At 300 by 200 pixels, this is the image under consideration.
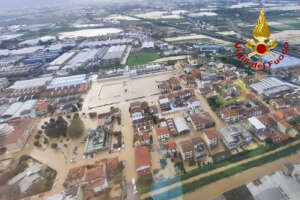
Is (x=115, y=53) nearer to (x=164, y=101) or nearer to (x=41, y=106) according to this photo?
(x=41, y=106)

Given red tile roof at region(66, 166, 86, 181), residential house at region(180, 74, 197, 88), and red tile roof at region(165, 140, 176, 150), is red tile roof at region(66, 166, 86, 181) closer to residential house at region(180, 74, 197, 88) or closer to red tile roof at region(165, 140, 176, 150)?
red tile roof at region(165, 140, 176, 150)

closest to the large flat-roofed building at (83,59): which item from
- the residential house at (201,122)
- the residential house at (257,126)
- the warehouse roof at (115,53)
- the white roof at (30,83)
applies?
the warehouse roof at (115,53)

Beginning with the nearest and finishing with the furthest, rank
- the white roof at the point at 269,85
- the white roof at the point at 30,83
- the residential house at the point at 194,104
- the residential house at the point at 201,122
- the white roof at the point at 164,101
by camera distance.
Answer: the residential house at the point at 201,122
the residential house at the point at 194,104
the white roof at the point at 164,101
the white roof at the point at 269,85
the white roof at the point at 30,83

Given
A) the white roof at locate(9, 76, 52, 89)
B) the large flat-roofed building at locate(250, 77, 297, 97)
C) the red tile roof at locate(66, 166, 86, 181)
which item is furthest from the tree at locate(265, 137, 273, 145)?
the white roof at locate(9, 76, 52, 89)

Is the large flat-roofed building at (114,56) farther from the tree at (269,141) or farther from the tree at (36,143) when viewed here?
the tree at (269,141)

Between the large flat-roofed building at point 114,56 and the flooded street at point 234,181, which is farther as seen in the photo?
the large flat-roofed building at point 114,56
